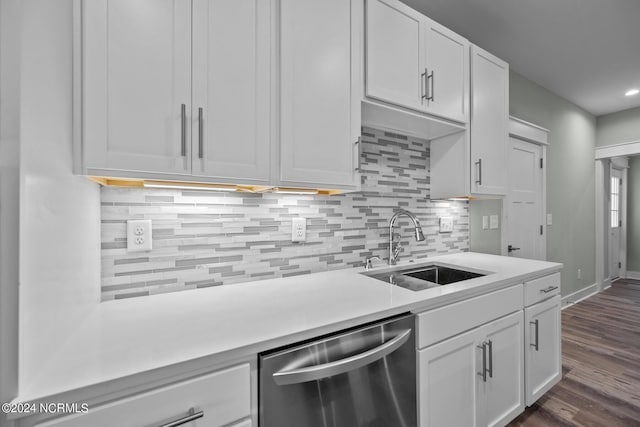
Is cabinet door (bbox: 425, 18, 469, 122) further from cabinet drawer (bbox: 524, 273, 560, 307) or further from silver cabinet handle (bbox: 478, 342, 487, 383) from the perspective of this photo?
silver cabinet handle (bbox: 478, 342, 487, 383)

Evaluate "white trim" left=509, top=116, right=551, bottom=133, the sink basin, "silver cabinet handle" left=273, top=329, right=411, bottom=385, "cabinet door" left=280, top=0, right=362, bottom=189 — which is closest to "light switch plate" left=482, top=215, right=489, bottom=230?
the sink basin

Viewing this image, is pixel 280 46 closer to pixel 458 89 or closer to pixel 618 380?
pixel 458 89

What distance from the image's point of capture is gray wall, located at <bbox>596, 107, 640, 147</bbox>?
144 inches

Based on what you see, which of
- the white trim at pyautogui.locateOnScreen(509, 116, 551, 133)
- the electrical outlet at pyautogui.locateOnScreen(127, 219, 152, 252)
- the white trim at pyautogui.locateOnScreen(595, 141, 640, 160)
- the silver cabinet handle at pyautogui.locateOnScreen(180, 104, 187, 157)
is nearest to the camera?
the silver cabinet handle at pyautogui.locateOnScreen(180, 104, 187, 157)

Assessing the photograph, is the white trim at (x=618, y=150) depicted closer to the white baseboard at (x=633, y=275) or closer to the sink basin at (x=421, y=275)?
the white baseboard at (x=633, y=275)

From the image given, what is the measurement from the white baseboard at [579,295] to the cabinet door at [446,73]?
121 inches

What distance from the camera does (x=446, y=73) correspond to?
1.67 metres

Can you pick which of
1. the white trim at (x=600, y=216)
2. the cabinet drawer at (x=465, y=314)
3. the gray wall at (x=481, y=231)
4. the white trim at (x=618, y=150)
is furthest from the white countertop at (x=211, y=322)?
the white trim at (x=618, y=150)

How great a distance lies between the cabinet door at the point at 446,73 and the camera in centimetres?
158

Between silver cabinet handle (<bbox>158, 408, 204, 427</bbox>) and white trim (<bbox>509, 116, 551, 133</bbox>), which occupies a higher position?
white trim (<bbox>509, 116, 551, 133</bbox>)

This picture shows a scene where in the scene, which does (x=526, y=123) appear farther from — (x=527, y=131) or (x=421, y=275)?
(x=421, y=275)

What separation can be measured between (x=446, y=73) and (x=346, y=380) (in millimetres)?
1720

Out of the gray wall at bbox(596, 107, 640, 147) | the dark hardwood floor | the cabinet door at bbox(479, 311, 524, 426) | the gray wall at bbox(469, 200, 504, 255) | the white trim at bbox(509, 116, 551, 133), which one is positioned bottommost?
the dark hardwood floor

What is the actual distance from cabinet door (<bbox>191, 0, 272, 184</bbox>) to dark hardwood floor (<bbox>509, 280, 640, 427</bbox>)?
206 centimetres
